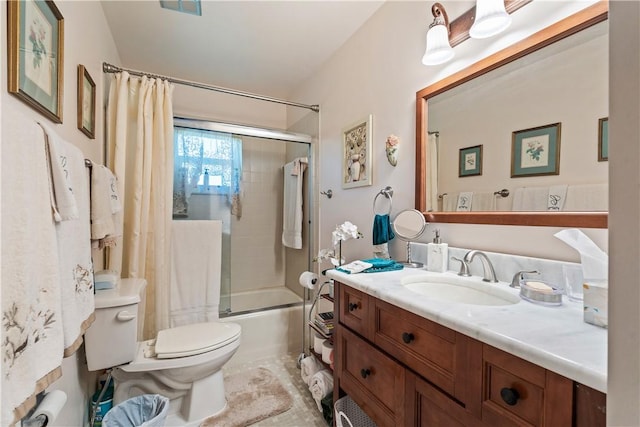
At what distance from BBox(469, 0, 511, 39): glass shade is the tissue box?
885 mm

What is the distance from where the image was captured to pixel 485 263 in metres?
1.04

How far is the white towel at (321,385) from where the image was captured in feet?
4.83

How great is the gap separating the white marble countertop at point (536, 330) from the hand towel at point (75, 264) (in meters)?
0.96

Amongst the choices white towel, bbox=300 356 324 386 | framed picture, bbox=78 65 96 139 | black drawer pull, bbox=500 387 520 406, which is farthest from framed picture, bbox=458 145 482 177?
framed picture, bbox=78 65 96 139

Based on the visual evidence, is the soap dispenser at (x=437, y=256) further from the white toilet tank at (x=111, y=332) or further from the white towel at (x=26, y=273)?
the white toilet tank at (x=111, y=332)

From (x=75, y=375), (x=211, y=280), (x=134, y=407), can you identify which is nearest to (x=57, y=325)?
(x=75, y=375)

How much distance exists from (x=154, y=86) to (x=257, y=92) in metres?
1.10

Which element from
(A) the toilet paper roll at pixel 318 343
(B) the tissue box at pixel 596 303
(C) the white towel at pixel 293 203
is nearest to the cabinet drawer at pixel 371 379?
(A) the toilet paper roll at pixel 318 343

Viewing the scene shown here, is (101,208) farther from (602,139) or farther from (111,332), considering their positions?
(602,139)

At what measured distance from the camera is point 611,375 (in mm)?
340

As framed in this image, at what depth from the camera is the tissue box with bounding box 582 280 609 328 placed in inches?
23.7

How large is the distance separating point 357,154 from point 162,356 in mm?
1592

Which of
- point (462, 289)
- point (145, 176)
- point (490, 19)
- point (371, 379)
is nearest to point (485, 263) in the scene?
point (462, 289)

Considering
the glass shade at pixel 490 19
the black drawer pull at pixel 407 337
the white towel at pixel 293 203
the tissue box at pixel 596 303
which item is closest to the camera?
the tissue box at pixel 596 303
